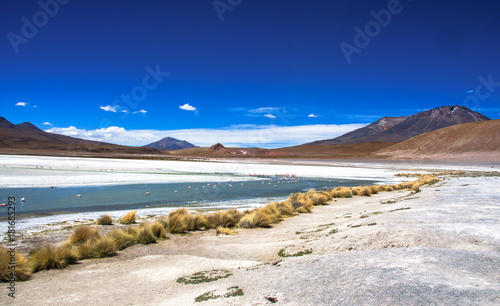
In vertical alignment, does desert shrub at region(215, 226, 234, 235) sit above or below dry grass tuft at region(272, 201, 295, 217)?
below

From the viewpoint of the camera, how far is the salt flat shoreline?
3883mm

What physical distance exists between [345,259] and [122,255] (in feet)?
17.6

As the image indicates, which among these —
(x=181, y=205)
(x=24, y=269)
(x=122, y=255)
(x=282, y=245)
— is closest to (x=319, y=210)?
(x=181, y=205)

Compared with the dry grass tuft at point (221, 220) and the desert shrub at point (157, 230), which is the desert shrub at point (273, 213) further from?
the desert shrub at point (157, 230)

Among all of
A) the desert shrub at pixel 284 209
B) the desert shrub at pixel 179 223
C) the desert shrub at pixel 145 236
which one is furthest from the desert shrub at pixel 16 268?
the desert shrub at pixel 284 209

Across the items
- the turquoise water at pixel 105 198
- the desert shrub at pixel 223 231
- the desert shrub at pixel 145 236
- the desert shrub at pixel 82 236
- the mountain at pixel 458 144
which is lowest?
the desert shrub at pixel 223 231

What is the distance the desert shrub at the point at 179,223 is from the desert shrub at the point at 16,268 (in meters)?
4.38

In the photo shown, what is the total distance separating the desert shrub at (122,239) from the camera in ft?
28.0

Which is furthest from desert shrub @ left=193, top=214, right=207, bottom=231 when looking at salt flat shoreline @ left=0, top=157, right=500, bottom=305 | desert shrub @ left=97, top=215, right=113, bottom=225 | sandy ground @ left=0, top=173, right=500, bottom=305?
desert shrub @ left=97, top=215, right=113, bottom=225

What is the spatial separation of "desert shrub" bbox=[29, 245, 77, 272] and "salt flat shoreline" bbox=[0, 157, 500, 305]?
20cm

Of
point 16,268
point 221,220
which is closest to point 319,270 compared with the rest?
point 16,268

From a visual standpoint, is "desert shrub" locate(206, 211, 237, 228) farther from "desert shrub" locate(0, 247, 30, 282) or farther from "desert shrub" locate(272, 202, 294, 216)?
"desert shrub" locate(0, 247, 30, 282)

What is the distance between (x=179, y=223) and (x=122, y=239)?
87.5 inches

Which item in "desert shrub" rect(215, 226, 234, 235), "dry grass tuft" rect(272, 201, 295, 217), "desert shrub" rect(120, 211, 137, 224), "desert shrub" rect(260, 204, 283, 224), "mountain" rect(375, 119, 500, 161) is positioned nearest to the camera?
"desert shrub" rect(215, 226, 234, 235)
